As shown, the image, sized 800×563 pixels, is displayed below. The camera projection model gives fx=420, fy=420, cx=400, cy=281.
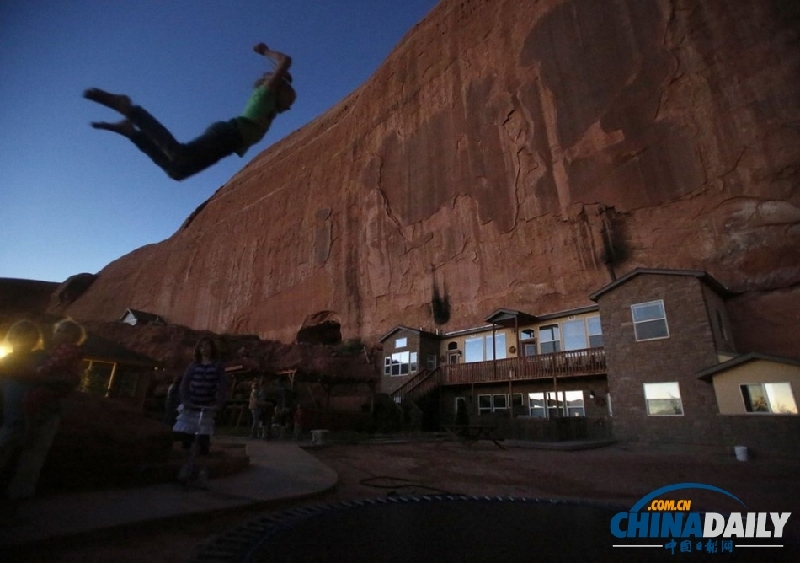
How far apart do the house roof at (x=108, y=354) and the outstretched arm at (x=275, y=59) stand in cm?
1855

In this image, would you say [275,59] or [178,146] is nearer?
[178,146]

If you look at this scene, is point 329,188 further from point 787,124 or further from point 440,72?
point 787,124

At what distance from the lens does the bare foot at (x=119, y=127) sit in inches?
195

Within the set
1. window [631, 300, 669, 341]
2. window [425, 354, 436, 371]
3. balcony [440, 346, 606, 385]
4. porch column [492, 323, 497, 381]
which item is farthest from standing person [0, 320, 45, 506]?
window [425, 354, 436, 371]

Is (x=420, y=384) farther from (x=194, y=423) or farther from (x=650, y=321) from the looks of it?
(x=194, y=423)

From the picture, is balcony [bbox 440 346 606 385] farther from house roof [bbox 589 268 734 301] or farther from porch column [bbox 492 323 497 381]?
house roof [bbox 589 268 734 301]

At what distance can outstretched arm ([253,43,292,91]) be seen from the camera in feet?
19.9

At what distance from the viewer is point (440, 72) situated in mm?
38219

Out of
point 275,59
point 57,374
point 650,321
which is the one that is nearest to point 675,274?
point 650,321

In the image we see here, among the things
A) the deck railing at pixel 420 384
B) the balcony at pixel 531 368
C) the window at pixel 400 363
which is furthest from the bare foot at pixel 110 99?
the window at pixel 400 363

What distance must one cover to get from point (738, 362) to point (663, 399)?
3.05m

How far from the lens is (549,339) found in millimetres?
23859

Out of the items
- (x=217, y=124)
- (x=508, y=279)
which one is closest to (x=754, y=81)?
(x=508, y=279)

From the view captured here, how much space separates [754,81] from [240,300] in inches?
1910
